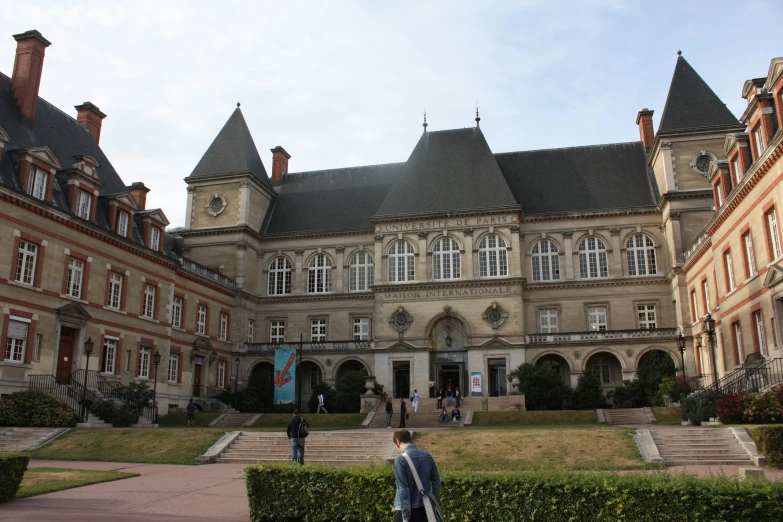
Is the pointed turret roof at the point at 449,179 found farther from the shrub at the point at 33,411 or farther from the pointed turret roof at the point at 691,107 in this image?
the shrub at the point at 33,411

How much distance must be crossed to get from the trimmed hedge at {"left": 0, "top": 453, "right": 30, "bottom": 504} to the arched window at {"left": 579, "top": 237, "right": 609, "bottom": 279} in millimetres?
37236

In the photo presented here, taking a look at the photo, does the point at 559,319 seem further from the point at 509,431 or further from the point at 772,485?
the point at 772,485

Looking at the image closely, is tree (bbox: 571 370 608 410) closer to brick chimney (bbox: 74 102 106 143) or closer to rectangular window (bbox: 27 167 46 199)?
rectangular window (bbox: 27 167 46 199)

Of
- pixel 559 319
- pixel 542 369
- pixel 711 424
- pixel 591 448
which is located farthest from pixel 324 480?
pixel 559 319

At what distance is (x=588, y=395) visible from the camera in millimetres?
38031

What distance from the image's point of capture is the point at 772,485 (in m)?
9.01

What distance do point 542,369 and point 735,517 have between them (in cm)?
2983

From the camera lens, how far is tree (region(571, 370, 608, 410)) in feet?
125

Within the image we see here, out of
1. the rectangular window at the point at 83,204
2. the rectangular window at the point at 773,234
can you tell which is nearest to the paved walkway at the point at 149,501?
the rectangular window at the point at 83,204

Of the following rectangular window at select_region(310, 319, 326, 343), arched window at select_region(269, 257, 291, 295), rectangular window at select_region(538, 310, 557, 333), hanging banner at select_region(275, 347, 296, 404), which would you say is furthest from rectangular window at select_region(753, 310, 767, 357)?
arched window at select_region(269, 257, 291, 295)

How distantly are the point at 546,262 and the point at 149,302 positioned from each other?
25.4 m

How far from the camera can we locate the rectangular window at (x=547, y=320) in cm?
4369

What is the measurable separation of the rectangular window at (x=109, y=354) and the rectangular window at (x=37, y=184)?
773cm

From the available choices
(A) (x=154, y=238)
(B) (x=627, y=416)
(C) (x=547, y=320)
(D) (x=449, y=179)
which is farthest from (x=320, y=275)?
(B) (x=627, y=416)
